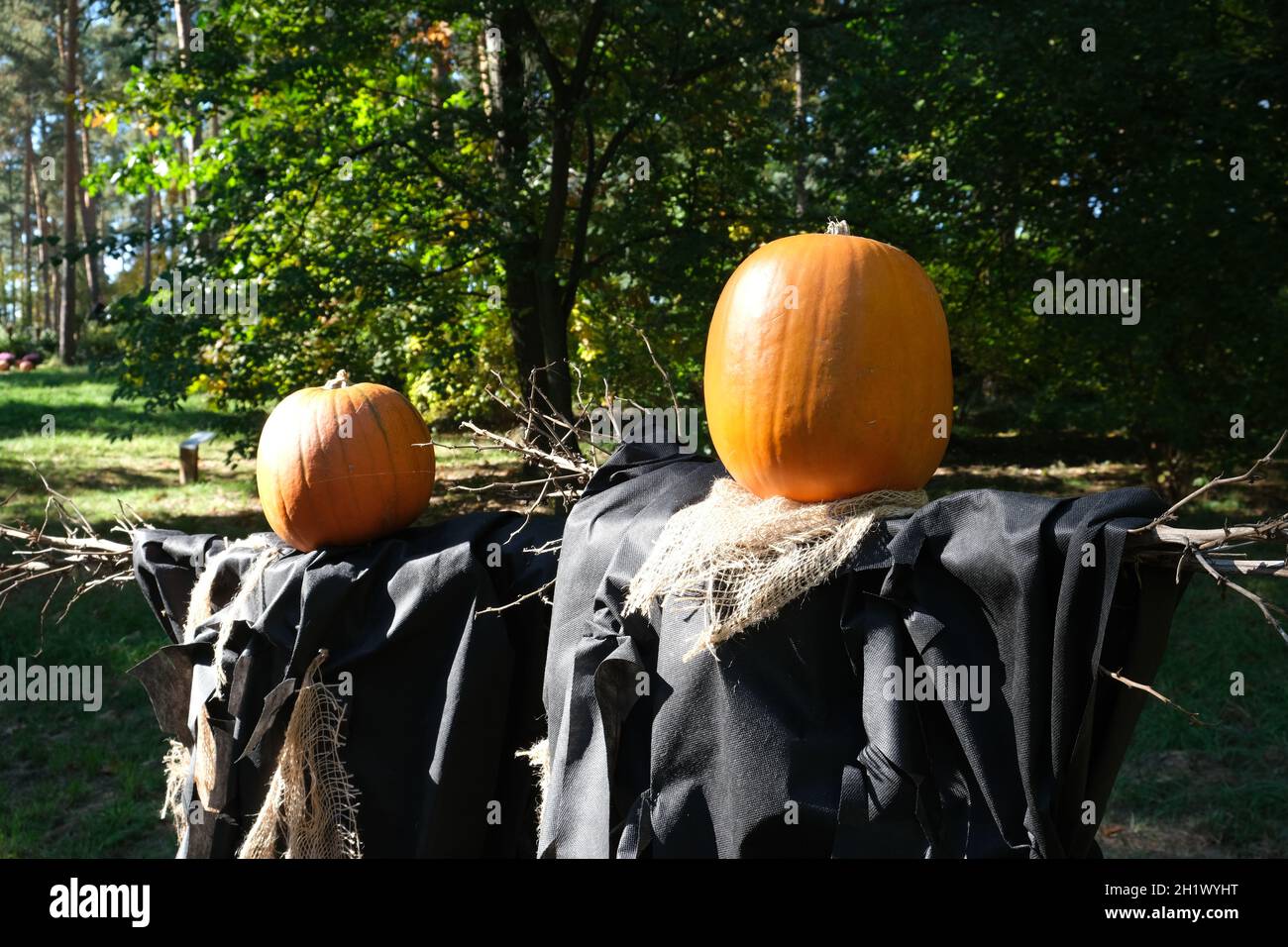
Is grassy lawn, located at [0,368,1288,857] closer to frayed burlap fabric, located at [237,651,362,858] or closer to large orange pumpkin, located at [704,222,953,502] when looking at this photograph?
frayed burlap fabric, located at [237,651,362,858]

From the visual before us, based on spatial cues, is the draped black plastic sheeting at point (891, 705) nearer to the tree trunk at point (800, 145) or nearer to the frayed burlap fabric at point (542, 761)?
the frayed burlap fabric at point (542, 761)

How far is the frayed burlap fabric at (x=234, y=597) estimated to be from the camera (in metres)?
2.72

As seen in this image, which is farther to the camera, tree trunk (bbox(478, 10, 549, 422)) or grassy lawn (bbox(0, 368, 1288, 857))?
tree trunk (bbox(478, 10, 549, 422))

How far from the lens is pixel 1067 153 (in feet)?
25.8

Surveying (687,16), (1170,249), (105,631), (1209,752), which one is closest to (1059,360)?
(1170,249)

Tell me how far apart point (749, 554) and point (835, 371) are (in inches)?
15.7

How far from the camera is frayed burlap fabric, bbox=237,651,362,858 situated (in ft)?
8.37

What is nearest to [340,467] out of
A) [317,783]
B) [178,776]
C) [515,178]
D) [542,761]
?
[317,783]

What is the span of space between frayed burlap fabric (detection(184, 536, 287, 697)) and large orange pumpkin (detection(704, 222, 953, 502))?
1.41 m

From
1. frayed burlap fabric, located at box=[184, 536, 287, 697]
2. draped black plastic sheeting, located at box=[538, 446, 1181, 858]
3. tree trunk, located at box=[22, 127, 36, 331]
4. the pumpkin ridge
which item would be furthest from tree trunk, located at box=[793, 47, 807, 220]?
tree trunk, located at box=[22, 127, 36, 331]

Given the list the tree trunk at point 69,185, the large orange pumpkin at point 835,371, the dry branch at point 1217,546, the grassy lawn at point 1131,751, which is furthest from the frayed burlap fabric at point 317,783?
the tree trunk at point 69,185

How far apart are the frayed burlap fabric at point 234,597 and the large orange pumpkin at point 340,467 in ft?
0.29

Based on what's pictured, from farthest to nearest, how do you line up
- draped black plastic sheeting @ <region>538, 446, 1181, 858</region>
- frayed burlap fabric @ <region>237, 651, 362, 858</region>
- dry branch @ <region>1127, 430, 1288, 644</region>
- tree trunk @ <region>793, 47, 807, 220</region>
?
tree trunk @ <region>793, 47, 807, 220</region>, frayed burlap fabric @ <region>237, 651, 362, 858</region>, draped black plastic sheeting @ <region>538, 446, 1181, 858</region>, dry branch @ <region>1127, 430, 1288, 644</region>

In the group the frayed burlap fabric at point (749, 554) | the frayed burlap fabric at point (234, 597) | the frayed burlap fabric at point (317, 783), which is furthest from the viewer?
the frayed burlap fabric at point (234, 597)
